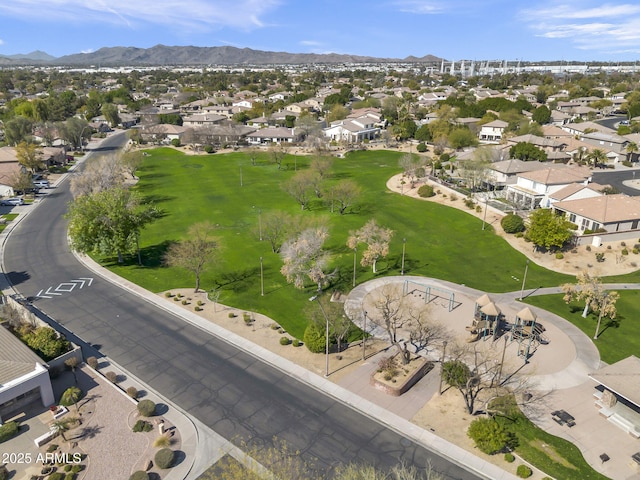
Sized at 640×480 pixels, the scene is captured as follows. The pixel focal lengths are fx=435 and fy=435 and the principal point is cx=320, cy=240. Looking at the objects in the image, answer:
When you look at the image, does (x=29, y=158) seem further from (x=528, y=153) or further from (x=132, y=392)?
(x=528, y=153)

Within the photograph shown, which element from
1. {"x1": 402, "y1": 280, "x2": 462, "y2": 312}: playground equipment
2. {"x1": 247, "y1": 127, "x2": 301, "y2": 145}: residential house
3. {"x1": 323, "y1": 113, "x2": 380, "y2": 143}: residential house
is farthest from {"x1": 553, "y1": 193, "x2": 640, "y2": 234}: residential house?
{"x1": 247, "y1": 127, "x2": 301, "y2": 145}: residential house

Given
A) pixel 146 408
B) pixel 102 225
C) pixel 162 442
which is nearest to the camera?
pixel 162 442

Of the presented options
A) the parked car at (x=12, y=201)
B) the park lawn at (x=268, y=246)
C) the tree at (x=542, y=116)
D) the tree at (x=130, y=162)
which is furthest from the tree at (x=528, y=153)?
the parked car at (x=12, y=201)

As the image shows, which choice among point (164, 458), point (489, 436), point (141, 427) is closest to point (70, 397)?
point (141, 427)

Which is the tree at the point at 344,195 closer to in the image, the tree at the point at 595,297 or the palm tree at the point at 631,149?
the tree at the point at 595,297

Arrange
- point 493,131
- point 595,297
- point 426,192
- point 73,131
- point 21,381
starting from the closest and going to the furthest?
point 21,381, point 595,297, point 426,192, point 73,131, point 493,131

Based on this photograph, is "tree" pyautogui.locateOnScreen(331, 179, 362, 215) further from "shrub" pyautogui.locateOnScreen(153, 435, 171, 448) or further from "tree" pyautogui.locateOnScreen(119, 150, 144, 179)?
"shrub" pyautogui.locateOnScreen(153, 435, 171, 448)
